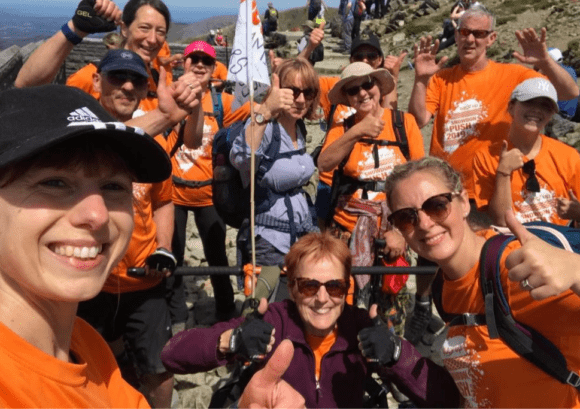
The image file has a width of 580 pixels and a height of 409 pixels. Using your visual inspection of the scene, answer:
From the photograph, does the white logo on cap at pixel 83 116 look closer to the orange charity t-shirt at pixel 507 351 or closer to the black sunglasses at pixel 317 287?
the orange charity t-shirt at pixel 507 351

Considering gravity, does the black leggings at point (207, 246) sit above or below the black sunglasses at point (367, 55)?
below

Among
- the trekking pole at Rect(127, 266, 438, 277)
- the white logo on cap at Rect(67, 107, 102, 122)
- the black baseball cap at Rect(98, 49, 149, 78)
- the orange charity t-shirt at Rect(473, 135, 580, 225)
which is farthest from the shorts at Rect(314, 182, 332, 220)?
the white logo on cap at Rect(67, 107, 102, 122)

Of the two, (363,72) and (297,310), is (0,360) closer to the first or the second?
(297,310)

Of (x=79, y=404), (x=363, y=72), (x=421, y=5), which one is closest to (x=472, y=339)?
(x=79, y=404)

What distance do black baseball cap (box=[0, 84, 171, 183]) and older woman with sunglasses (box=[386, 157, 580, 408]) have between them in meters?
1.41

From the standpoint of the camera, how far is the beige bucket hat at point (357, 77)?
401cm

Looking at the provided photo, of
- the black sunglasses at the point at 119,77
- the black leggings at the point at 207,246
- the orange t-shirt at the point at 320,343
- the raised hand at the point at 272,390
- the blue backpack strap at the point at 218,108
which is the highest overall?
the black sunglasses at the point at 119,77

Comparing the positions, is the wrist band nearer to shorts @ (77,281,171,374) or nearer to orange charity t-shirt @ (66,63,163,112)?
orange charity t-shirt @ (66,63,163,112)

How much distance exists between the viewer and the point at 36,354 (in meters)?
1.18

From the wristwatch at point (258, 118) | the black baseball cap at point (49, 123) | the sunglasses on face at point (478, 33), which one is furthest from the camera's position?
the sunglasses on face at point (478, 33)

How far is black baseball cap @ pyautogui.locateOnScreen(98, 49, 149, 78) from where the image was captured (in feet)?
10.3

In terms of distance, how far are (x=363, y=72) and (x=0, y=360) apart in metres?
3.43

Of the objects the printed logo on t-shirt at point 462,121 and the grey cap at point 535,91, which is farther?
the printed logo on t-shirt at point 462,121

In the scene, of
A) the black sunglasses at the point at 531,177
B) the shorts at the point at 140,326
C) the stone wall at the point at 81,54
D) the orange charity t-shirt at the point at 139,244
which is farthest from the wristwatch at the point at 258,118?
the stone wall at the point at 81,54
